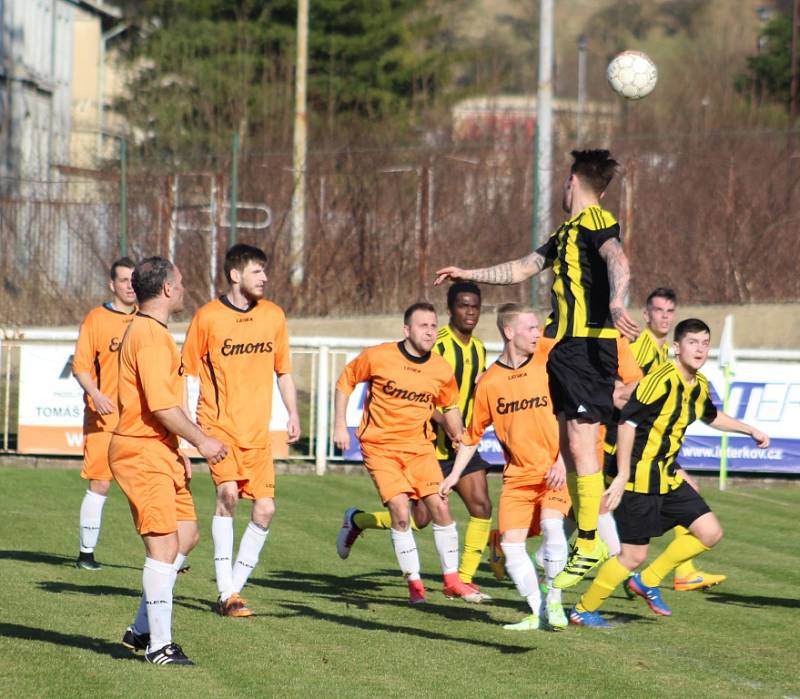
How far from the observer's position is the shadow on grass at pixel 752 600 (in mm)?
9680

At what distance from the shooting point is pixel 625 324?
691 centimetres

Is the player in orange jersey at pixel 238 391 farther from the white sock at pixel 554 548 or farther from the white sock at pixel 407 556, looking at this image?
the white sock at pixel 554 548

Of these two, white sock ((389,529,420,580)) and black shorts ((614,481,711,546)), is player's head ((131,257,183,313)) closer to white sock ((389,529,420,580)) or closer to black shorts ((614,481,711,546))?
white sock ((389,529,420,580))

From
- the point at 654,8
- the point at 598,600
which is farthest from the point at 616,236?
the point at 654,8

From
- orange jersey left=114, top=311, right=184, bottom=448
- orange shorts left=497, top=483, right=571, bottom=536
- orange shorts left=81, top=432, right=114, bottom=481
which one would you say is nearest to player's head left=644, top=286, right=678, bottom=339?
orange shorts left=497, top=483, right=571, bottom=536

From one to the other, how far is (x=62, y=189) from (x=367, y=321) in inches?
201

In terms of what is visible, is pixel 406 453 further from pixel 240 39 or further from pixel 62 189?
pixel 240 39

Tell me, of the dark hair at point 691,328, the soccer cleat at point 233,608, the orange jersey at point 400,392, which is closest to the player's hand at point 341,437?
the orange jersey at point 400,392

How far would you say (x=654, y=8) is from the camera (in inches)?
6156

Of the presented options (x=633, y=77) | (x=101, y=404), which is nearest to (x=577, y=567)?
(x=633, y=77)

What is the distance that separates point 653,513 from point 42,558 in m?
4.61

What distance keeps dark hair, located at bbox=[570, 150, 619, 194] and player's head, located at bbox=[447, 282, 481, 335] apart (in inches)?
103

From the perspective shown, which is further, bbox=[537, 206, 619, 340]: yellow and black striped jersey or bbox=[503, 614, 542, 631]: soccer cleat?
bbox=[503, 614, 542, 631]: soccer cleat

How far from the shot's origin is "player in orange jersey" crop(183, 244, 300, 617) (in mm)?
8906
